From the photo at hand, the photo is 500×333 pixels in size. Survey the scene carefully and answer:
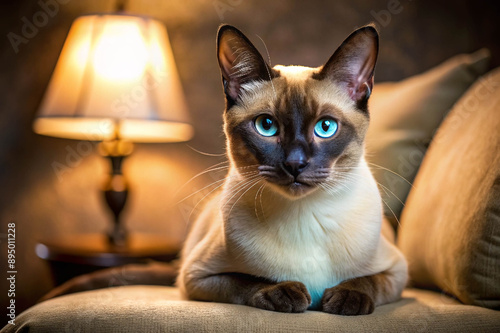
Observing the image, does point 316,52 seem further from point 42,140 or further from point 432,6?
point 42,140

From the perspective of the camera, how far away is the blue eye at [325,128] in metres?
1.13

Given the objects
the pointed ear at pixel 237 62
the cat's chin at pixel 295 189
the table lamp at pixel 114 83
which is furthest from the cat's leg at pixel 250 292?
the table lamp at pixel 114 83

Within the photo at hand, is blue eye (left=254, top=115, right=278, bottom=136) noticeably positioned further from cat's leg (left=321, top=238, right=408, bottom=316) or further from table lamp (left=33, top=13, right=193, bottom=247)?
table lamp (left=33, top=13, right=193, bottom=247)

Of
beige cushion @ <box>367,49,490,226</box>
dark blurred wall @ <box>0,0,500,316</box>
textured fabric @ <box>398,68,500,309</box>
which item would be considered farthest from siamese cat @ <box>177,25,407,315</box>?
dark blurred wall @ <box>0,0,500,316</box>

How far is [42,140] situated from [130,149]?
0.66 m

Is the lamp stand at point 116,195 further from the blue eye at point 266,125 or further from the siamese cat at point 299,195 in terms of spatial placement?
the blue eye at point 266,125

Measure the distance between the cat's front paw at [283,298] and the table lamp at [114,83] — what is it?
4.25ft

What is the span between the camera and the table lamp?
2.12 metres

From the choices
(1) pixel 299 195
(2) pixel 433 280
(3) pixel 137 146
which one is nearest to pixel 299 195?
(1) pixel 299 195

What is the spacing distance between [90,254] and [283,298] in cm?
134

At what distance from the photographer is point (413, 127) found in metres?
1.85

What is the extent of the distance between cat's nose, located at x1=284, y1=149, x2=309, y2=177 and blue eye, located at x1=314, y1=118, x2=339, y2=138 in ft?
0.35

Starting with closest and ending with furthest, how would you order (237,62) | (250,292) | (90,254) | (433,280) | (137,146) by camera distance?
1. (250,292)
2. (237,62)
3. (433,280)
4. (90,254)
5. (137,146)

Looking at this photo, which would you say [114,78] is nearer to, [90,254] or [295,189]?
[90,254]
